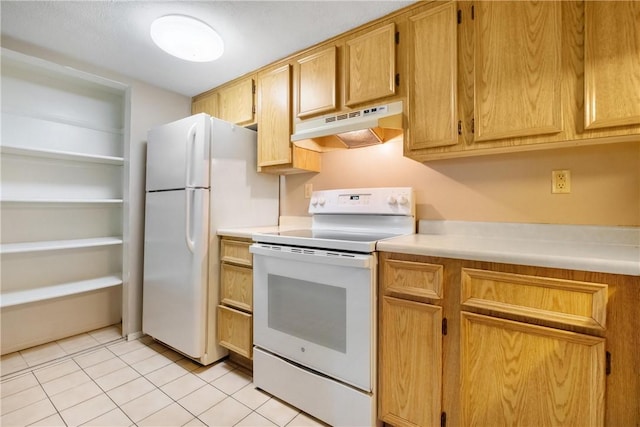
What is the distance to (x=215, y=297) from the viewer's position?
1992mm

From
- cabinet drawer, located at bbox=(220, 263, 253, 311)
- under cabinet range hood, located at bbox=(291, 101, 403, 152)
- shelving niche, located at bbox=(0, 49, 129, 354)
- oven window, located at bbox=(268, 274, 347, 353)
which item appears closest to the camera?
oven window, located at bbox=(268, 274, 347, 353)

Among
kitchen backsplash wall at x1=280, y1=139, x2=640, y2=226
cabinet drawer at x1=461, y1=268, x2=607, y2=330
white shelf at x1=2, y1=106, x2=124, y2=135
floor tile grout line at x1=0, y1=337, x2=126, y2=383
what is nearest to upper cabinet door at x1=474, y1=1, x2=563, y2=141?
kitchen backsplash wall at x1=280, y1=139, x2=640, y2=226

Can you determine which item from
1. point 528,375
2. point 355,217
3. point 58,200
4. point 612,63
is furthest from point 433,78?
point 58,200

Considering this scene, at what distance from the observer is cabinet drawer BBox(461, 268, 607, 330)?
931 mm

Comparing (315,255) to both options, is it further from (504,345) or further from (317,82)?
(317,82)

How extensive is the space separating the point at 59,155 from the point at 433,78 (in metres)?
2.54

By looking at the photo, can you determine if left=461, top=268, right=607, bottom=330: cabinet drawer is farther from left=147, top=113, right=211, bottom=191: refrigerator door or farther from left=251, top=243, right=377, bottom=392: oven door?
left=147, top=113, right=211, bottom=191: refrigerator door

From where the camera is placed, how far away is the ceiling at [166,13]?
1.59 metres

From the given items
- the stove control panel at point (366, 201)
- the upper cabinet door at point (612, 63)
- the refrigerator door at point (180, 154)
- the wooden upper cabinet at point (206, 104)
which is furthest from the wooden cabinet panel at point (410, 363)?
the wooden upper cabinet at point (206, 104)

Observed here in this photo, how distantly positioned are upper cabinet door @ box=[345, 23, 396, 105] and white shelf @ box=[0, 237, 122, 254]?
2.12 m

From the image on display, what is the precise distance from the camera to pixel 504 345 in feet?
3.54

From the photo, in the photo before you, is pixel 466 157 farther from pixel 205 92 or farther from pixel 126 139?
pixel 126 139

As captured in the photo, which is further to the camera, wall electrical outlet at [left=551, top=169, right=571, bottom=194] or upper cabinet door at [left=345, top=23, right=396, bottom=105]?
upper cabinet door at [left=345, top=23, right=396, bottom=105]

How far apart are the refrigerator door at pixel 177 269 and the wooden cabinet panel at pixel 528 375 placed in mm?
1556
